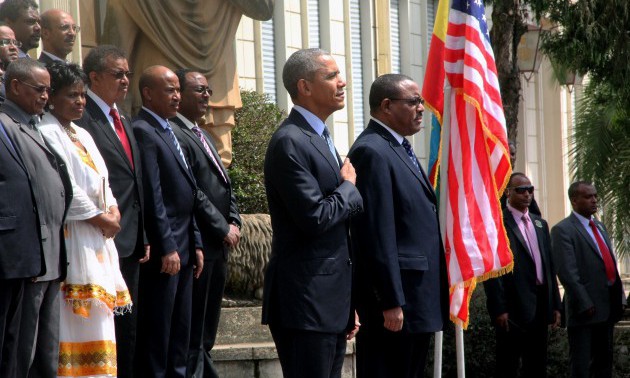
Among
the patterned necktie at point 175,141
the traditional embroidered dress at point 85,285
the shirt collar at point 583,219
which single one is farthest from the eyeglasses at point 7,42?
the shirt collar at point 583,219

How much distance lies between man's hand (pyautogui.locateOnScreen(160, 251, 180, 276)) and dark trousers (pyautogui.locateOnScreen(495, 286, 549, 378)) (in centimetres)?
374

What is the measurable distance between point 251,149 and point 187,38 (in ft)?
5.44

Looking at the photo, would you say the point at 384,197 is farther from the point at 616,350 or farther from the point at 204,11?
the point at 616,350

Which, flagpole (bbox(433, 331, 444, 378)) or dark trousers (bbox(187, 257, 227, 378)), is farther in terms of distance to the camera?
dark trousers (bbox(187, 257, 227, 378))

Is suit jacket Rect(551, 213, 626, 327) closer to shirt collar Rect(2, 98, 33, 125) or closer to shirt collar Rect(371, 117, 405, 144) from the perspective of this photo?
shirt collar Rect(371, 117, 405, 144)

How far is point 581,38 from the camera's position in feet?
44.7

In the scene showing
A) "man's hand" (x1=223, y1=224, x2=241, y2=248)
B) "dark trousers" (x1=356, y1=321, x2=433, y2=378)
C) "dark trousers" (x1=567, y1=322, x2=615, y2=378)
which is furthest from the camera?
"dark trousers" (x1=567, y1=322, x2=615, y2=378)

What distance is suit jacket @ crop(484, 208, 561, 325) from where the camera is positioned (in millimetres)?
10320

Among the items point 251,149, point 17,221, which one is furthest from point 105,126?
point 251,149

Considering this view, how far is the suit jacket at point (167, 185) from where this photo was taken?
7.47 m

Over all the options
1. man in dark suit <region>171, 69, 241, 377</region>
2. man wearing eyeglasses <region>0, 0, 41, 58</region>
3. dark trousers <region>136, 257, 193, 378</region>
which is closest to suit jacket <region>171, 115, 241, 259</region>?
man in dark suit <region>171, 69, 241, 377</region>

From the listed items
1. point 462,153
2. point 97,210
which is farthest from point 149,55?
point 97,210

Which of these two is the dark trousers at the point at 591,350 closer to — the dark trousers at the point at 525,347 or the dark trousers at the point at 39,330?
the dark trousers at the point at 525,347

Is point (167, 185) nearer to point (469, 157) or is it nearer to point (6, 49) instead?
point (6, 49)
